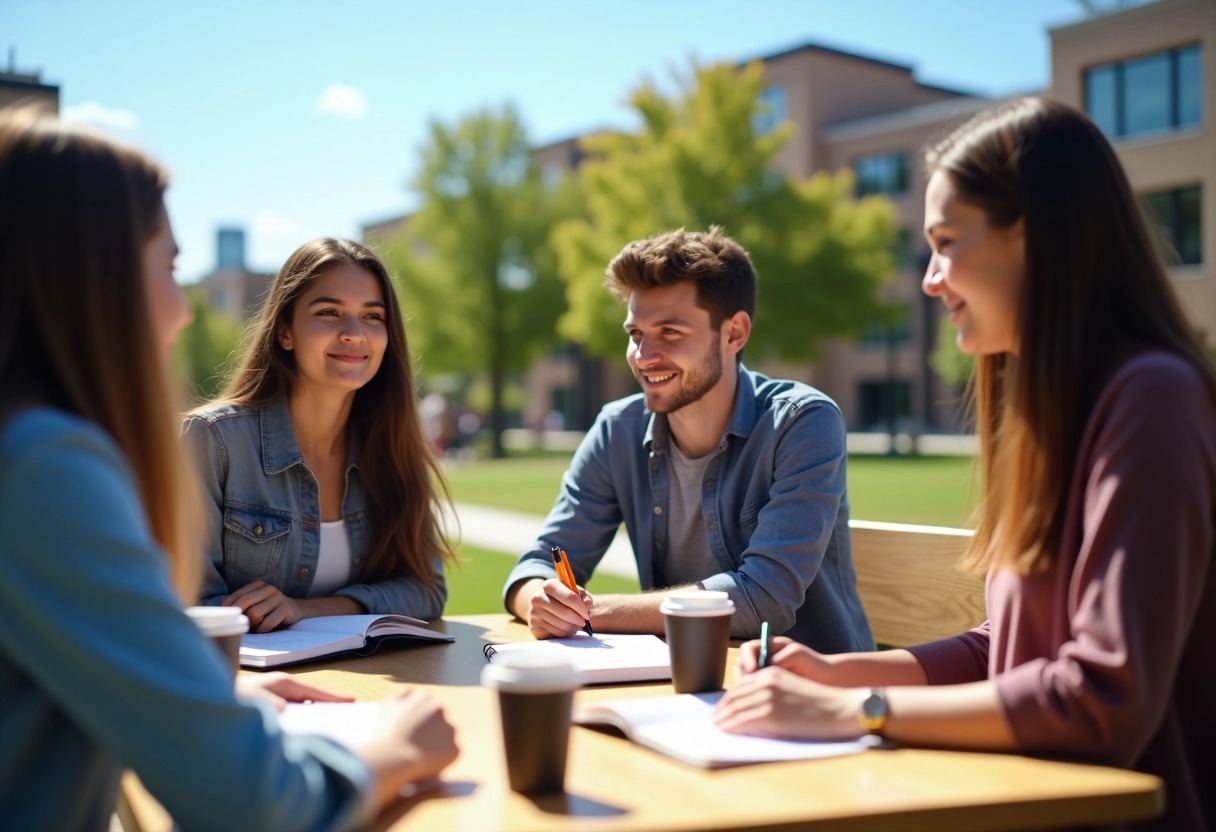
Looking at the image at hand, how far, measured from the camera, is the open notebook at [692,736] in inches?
61.5

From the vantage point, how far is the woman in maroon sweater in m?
1.52

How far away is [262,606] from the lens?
2664 mm

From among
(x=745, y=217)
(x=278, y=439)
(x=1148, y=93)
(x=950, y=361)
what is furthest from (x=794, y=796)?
(x=950, y=361)

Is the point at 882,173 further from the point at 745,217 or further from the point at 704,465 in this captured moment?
the point at 704,465

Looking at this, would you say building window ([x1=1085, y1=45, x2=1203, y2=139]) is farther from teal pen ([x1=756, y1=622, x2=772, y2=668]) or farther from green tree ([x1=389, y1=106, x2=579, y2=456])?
teal pen ([x1=756, y1=622, x2=772, y2=668])

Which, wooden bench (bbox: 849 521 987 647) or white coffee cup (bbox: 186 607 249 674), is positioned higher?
white coffee cup (bbox: 186 607 249 674)

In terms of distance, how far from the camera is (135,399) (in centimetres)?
141

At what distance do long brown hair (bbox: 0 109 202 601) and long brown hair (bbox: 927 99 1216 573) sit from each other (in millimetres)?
1276

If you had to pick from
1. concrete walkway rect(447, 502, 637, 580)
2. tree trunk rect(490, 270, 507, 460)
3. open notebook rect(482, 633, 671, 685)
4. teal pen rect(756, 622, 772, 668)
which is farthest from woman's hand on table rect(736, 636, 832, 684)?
tree trunk rect(490, 270, 507, 460)

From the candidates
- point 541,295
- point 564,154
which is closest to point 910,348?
point 541,295

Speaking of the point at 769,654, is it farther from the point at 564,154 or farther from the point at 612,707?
the point at 564,154

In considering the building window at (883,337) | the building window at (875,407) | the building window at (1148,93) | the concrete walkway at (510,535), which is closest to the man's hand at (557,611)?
the concrete walkway at (510,535)

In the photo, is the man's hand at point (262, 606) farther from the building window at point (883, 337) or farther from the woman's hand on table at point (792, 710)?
the building window at point (883, 337)

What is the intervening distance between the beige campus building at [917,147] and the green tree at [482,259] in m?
6.06
